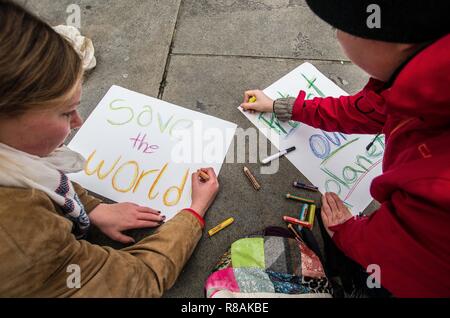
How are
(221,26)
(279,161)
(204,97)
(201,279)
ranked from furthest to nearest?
(221,26), (204,97), (279,161), (201,279)

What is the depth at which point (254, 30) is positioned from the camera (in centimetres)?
129

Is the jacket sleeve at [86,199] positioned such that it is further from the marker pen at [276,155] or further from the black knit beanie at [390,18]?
the black knit beanie at [390,18]

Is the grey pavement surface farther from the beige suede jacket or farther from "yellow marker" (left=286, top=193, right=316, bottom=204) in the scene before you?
the beige suede jacket

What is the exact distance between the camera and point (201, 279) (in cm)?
89

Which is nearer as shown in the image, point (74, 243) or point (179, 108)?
point (74, 243)

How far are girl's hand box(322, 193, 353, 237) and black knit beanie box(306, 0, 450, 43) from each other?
48cm

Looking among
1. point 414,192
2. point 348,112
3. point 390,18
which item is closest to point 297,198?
point 348,112

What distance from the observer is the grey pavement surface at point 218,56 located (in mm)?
999

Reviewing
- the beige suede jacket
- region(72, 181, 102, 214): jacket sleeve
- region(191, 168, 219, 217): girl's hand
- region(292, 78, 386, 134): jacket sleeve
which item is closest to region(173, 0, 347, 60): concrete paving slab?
region(292, 78, 386, 134): jacket sleeve

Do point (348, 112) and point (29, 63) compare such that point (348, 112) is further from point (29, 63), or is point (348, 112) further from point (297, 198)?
point (29, 63)
